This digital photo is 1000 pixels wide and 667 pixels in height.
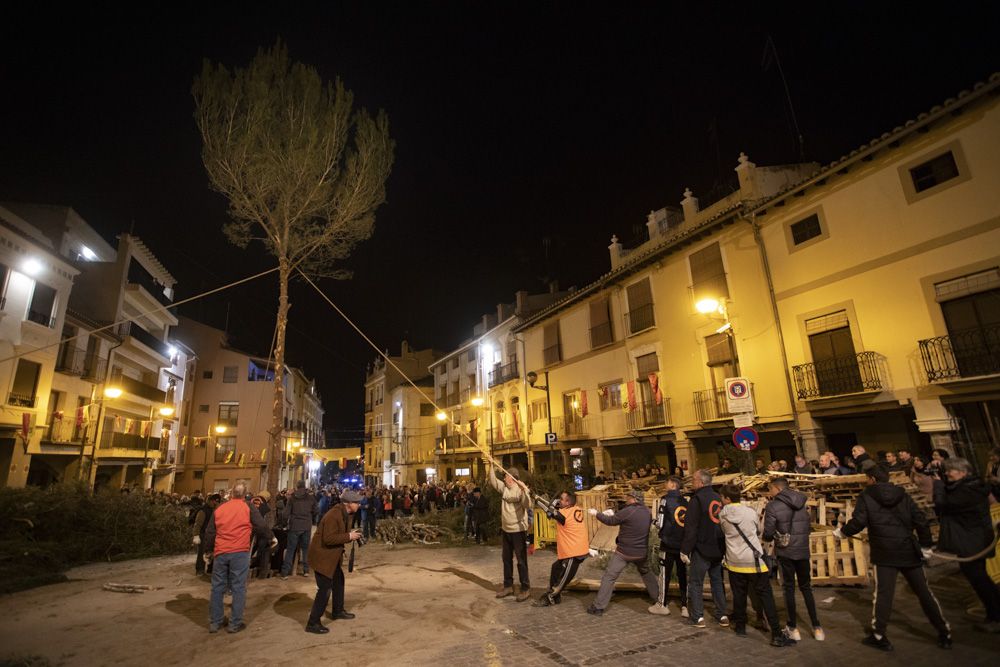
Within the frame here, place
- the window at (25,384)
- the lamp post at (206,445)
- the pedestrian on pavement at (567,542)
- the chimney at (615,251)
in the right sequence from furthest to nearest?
1. the lamp post at (206,445)
2. the chimney at (615,251)
3. the window at (25,384)
4. the pedestrian on pavement at (567,542)

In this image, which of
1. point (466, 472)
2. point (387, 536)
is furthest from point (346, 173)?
point (466, 472)

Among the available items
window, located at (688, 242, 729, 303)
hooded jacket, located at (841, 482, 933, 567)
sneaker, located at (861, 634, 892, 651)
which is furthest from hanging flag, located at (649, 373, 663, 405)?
sneaker, located at (861, 634, 892, 651)

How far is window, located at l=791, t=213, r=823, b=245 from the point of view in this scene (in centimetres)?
1487

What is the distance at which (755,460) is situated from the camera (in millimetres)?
16125

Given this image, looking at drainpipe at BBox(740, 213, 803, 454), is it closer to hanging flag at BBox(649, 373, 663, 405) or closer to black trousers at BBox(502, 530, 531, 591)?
hanging flag at BBox(649, 373, 663, 405)

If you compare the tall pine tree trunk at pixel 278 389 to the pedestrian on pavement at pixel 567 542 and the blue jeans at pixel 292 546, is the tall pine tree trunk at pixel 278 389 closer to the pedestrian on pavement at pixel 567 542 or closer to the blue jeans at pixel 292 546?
the blue jeans at pixel 292 546

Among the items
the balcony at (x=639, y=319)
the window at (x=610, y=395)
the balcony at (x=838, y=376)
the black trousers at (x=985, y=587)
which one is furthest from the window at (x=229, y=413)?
the black trousers at (x=985, y=587)

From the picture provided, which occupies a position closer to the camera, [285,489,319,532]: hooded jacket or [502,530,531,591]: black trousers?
[502,530,531,591]: black trousers

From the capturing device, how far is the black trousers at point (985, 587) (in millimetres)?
5273

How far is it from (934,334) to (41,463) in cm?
3268

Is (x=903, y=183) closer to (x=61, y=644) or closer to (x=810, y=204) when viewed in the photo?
(x=810, y=204)

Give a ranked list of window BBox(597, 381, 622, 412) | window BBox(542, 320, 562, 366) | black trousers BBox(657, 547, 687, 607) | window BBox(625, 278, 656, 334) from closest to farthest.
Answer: black trousers BBox(657, 547, 687, 607), window BBox(625, 278, 656, 334), window BBox(597, 381, 622, 412), window BBox(542, 320, 562, 366)

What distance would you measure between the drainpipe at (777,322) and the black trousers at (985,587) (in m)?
10.1

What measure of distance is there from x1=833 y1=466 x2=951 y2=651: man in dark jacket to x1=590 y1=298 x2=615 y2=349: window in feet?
56.0
